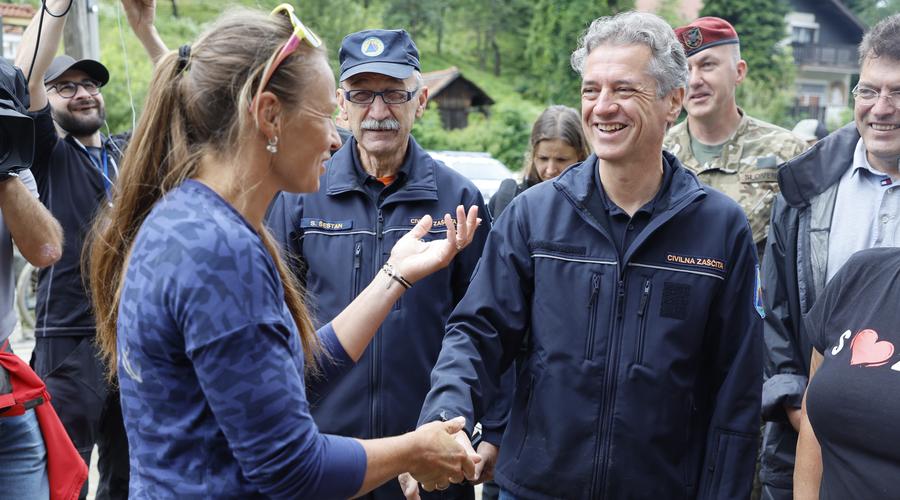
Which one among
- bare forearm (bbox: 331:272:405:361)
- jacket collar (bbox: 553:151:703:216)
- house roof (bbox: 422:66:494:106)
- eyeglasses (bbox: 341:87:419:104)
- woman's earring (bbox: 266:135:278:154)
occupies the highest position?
house roof (bbox: 422:66:494:106)

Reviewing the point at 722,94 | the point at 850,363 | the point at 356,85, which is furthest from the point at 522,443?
the point at 722,94

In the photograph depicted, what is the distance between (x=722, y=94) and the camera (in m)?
4.40

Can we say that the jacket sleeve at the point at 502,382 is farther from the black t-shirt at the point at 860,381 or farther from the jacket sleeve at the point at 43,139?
the jacket sleeve at the point at 43,139

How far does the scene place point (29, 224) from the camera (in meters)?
3.30

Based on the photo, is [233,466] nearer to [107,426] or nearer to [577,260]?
[577,260]

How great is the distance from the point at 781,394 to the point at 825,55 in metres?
51.4

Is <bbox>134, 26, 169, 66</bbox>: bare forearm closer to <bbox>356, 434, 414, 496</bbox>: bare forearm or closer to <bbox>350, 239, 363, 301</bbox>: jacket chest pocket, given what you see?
<bbox>350, 239, 363, 301</bbox>: jacket chest pocket

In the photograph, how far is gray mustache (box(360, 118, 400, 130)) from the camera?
11.6ft

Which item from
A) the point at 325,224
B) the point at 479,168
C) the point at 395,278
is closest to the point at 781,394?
the point at 395,278

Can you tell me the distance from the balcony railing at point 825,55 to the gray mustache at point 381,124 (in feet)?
164

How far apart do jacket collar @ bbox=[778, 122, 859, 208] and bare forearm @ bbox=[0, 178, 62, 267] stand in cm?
282

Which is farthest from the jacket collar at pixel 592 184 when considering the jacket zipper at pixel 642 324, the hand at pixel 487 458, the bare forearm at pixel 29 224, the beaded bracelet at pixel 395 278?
the bare forearm at pixel 29 224

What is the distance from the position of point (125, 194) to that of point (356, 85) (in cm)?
171

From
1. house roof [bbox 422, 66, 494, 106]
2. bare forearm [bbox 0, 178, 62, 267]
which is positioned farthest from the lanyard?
house roof [bbox 422, 66, 494, 106]
